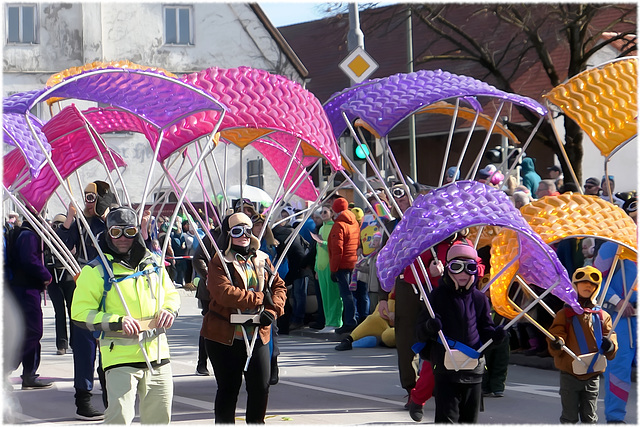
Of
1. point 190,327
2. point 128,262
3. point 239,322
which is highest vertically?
point 128,262

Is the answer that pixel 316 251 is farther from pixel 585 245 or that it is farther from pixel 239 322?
pixel 239 322

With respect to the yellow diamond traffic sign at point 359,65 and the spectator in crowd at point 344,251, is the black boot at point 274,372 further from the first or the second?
the yellow diamond traffic sign at point 359,65

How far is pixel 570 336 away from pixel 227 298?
2451mm

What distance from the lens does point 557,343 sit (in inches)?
277

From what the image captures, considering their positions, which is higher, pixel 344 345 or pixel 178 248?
pixel 178 248

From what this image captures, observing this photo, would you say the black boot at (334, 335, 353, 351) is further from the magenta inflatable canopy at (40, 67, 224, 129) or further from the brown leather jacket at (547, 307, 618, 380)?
the brown leather jacket at (547, 307, 618, 380)

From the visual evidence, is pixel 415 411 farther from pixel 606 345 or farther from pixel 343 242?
pixel 343 242

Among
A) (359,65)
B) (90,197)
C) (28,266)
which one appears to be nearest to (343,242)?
(359,65)

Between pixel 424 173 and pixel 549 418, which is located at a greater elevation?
pixel 424 173

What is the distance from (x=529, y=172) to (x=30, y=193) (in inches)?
338

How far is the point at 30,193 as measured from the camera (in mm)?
10055

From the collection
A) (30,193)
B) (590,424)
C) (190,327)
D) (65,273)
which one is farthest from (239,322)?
(190,327)

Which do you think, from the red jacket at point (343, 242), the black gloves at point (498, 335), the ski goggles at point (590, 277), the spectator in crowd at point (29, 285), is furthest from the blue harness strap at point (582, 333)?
the red jacket at point (343, 242)

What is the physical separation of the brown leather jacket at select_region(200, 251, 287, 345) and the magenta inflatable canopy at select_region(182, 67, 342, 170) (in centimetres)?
156
